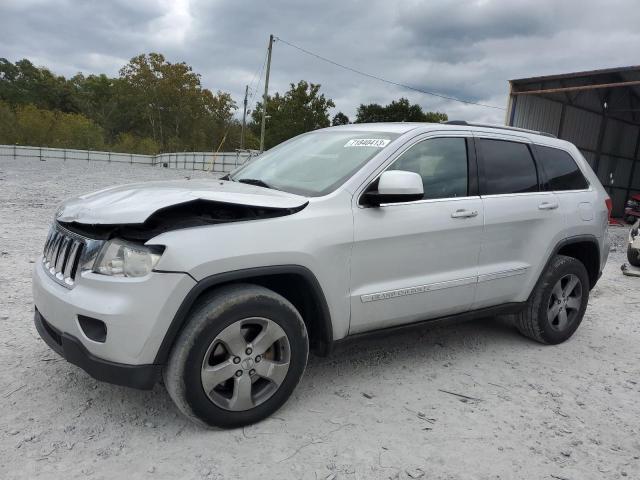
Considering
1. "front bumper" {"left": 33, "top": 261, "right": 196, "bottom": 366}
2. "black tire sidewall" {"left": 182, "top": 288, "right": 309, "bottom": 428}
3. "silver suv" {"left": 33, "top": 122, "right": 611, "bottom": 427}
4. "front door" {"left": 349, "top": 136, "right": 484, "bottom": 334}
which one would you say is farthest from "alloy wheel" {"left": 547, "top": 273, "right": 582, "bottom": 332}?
"front bumper" {"left": 33, "top": 261, "right": 196, "bottom": 366}

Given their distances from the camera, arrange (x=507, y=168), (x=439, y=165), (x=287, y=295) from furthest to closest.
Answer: (x=507, y=168) → (x=439, y=165) → (x=287, y=295)

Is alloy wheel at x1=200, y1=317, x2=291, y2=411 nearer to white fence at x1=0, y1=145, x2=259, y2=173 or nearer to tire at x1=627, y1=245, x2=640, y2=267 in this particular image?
tire at x1=627, y1=245, x2=640, y2=267

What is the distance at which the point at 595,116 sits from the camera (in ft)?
73.9

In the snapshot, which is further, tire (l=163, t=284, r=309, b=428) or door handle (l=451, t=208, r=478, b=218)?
door handle (l=451, t=208, r=478, b=218)

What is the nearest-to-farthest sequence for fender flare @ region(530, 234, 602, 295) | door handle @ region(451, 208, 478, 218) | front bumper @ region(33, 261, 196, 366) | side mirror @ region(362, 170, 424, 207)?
front bumper @ region(33, 261, 196, 366), side mirror @ region(362, 170, 424, 207), door handle @ region(451, 208, 478, 218), fender flare @ region(530, 234, 602, 295)

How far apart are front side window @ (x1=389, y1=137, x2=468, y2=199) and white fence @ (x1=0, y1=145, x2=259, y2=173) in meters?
25.4

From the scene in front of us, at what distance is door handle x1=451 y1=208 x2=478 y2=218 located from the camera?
3451mm

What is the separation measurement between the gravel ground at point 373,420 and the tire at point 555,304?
0.49 feet

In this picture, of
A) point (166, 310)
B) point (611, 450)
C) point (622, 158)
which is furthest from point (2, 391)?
point (622, 158)

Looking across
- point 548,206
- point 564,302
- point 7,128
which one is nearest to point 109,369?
point 548,206

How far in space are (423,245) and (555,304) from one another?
1.74m

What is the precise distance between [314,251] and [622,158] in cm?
2615

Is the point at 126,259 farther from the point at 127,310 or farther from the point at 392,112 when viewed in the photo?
the point at 392,112

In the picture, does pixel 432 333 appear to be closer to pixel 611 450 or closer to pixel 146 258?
pixel 611 450
